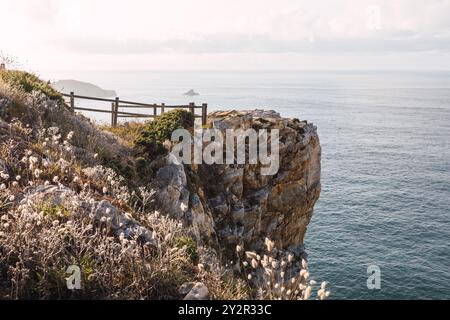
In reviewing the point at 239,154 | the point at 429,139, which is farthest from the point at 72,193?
the point at 429,139

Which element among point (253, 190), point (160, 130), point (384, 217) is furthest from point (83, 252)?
point (384, 217)

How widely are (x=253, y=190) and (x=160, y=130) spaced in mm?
7570

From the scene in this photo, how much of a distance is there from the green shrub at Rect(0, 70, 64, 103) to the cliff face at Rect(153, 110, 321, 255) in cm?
598

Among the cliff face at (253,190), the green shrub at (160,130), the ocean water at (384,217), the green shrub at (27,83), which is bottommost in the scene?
the ocean water at (384,217)

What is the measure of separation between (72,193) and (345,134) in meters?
101

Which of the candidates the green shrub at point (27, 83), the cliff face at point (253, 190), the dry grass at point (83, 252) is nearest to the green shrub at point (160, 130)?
Answer: the cliff face at point (253, 190)

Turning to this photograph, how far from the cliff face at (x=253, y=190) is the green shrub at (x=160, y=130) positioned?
1.41 meters

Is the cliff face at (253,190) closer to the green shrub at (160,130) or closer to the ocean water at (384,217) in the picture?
the green shrub at (160,130)

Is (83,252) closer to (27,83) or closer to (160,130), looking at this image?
(27,83)

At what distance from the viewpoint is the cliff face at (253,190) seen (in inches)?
675

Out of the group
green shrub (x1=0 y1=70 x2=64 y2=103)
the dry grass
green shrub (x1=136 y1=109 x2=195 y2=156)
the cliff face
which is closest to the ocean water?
the cliff face

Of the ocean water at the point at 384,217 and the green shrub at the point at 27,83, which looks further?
the ocean water at the point at 384,217

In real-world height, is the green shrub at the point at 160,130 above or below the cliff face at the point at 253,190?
above

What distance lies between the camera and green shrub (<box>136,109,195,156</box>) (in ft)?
59.0
